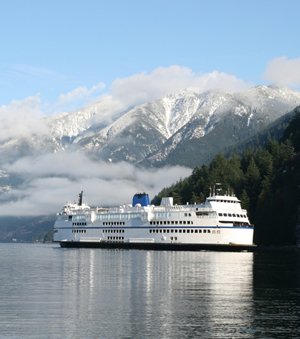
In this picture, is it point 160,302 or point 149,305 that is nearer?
point 149,305

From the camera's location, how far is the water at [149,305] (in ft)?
164

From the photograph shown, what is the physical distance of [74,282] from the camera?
82.1 m

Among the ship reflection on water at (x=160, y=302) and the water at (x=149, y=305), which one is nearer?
the water at (x=149, y=305)

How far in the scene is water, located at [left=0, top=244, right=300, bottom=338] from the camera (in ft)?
164

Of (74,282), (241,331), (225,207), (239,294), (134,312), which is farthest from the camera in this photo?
(225,207)

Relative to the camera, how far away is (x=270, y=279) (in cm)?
8694

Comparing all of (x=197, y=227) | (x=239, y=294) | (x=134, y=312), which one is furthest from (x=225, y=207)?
(x=134, y=312)

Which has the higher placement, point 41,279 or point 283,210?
point 283,210

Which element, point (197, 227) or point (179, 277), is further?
point (197, 227)

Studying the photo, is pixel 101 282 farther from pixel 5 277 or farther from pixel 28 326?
pixel 28 326

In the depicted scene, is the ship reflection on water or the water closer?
the water

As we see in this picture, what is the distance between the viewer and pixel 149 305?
6184cm

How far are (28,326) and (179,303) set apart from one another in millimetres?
16317

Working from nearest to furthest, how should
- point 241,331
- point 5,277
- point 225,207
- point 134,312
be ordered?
point 241,331
point 134,312
point 5,277
point 225,207
